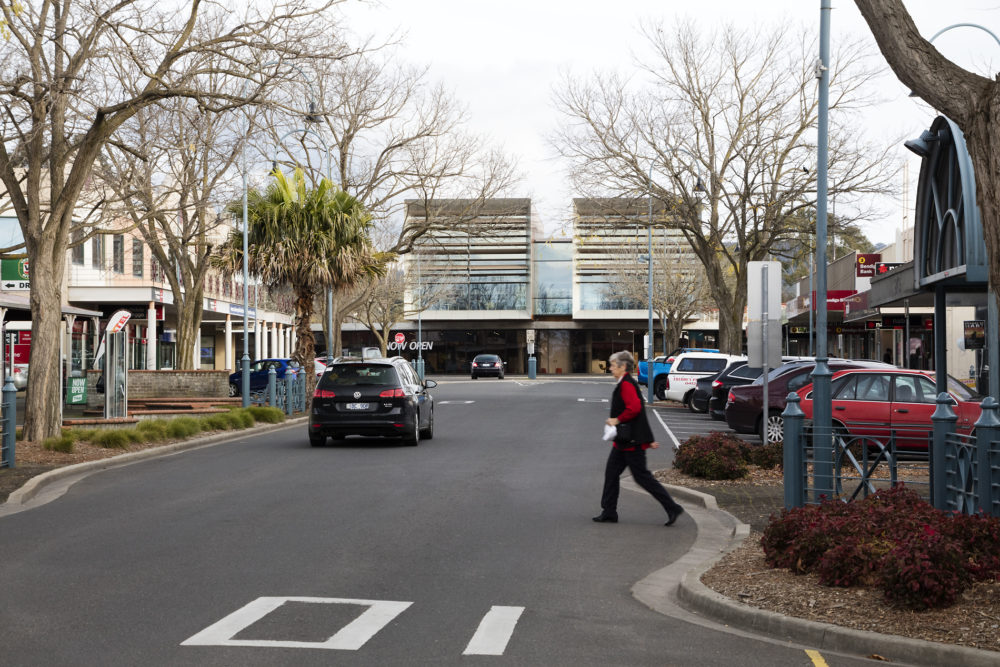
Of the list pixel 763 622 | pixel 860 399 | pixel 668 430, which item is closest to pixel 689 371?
pixel 668 430

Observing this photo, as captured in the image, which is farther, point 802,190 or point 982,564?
point 802,190

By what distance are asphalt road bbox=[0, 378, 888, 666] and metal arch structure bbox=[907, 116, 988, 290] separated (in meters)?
4.71

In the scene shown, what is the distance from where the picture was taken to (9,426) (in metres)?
15.6

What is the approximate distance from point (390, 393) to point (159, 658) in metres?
14.3

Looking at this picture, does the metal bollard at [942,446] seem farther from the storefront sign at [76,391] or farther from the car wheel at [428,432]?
the storefront sign at [76,391]

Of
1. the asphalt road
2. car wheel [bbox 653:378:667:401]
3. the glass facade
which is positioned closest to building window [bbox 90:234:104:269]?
car wheel [bbox 653:378:667:401]

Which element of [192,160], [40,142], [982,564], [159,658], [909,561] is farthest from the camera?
[192,160]

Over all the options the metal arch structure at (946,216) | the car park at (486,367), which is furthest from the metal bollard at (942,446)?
the car park at (486,367)

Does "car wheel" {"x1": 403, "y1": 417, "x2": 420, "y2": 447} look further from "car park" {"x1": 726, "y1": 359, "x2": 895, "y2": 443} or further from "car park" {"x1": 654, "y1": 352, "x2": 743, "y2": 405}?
"car park" {"x1": 654, "y1": 352, "x2": 743, "y2": 405}

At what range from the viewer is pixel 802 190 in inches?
1307

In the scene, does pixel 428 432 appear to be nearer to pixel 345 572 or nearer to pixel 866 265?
pixel 345 572

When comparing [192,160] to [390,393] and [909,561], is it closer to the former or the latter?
[390,393]

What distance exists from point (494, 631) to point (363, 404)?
13.6 metres

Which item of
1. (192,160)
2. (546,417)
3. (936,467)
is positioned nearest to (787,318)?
(546,417)
